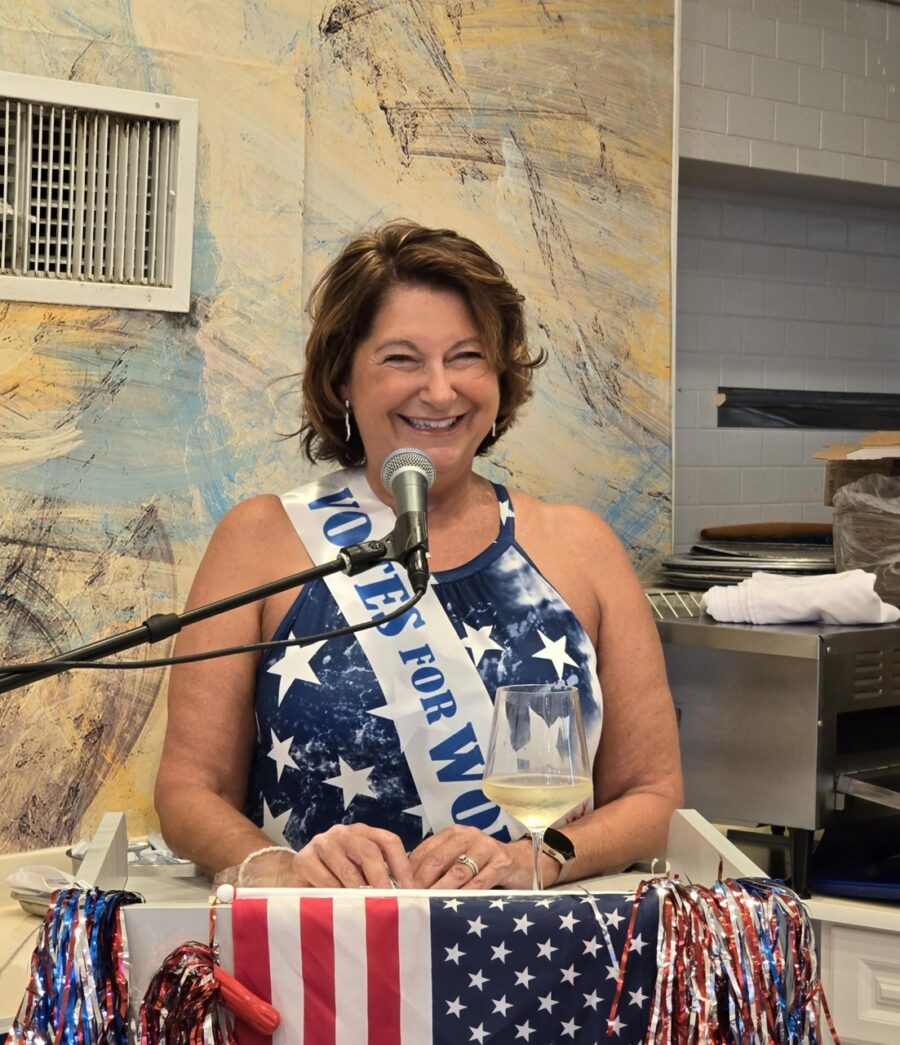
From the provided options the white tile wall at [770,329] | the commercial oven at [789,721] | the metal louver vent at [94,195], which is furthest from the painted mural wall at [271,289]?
the white tile wall at [770,329]

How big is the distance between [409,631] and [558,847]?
39cm

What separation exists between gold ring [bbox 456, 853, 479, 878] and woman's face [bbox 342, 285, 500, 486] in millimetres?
631

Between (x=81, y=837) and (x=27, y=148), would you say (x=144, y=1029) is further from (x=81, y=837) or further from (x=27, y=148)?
(x=27, y=148)

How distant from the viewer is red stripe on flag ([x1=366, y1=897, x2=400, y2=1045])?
1.08 meters

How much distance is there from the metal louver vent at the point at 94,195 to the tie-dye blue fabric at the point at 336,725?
0.93 metres

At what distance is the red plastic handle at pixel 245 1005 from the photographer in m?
1.06

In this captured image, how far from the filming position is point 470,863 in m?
1.37

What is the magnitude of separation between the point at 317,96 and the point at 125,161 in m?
0.44

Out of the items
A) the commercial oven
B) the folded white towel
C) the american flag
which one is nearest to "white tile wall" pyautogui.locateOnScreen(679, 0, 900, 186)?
the folded white towel

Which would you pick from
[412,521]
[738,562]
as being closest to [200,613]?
[412,521]

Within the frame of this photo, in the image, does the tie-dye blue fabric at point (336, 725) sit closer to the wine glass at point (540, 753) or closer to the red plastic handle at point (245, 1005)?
the wine glass at point (540, 753)

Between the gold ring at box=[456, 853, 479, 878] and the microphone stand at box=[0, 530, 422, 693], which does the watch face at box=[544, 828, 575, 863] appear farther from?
the microphone stand at box=[0, 530, 422, 693]

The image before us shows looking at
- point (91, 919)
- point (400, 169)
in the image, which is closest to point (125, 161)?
point (400, 169)

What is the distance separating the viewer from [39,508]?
7.87ft
